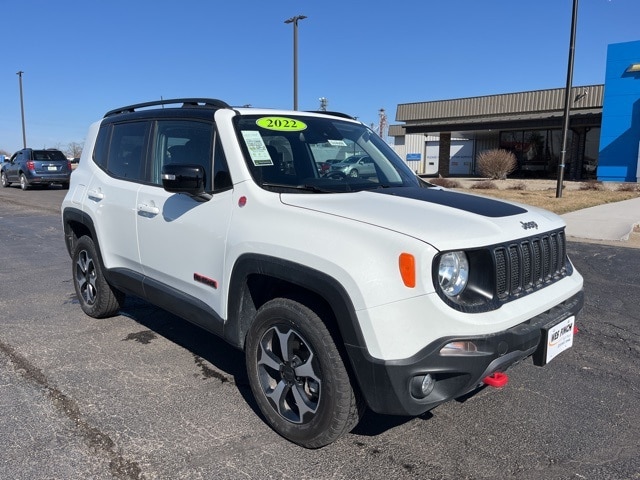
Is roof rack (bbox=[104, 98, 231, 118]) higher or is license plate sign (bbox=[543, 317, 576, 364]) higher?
roof rack (bbox=[104, 98, 231, 118])

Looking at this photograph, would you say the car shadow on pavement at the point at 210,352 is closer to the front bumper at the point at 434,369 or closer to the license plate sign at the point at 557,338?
the front bumper at the point at 434,369

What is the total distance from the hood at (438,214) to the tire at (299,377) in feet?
1.94

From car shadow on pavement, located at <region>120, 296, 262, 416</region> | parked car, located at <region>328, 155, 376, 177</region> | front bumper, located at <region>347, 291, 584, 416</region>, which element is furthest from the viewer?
car shadow on pavement, located at <region>120, 296, 262, 416</region>

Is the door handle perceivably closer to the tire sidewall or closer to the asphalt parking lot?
the asphalt parking lot

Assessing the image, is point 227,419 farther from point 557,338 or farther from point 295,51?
point 295,51

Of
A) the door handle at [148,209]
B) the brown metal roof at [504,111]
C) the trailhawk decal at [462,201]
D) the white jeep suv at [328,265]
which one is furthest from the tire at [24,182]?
the brown metal roof at [504,111]

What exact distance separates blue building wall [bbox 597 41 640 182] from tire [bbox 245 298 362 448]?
30171mm

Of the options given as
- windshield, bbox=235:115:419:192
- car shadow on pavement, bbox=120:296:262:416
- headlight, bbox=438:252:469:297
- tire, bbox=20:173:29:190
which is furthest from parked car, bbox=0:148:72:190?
headlight, bbox=438:252:469:297

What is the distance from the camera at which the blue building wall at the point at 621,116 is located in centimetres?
2820

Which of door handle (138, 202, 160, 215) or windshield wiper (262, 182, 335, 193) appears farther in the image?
door handle (138, 202, 160, 215)

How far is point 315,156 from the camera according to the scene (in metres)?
3.77

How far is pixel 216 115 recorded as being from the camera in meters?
3.54

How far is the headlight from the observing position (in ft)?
8.25

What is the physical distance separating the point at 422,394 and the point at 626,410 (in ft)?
5.73
